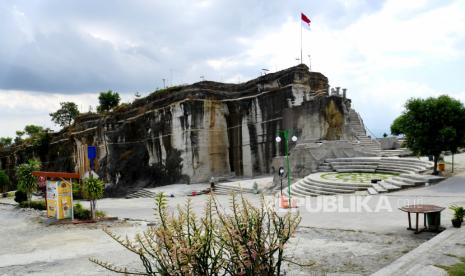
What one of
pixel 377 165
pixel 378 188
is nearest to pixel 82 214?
pixel 378 188

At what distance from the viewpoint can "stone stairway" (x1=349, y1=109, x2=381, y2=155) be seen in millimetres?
29628

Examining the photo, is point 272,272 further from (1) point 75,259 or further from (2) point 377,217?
(2) point 377,217

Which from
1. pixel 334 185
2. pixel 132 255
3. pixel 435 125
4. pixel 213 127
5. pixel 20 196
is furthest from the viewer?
pixel 213 127

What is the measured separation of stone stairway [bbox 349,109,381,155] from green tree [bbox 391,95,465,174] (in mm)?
9607

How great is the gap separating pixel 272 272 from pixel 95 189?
14031mm

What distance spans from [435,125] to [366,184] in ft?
14.5

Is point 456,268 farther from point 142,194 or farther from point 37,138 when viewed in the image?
point 37,138

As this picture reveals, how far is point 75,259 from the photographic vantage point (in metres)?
9.56

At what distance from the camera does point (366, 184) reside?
59.5ft

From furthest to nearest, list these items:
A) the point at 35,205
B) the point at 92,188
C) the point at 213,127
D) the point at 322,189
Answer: the point at 213,127 < the point at 35,205 < the point at 322,189 < the point at 92,188

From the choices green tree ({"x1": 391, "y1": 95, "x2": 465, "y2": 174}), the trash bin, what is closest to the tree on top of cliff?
green tree ({"x1": 391, "y1": 95, "x2": 465, "y2": 174})

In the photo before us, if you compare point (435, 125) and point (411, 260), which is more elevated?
point (435, 125)

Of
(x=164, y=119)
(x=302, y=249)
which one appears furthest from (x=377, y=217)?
(x=164, y=119)

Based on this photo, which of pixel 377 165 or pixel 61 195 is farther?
pixel 377 165
